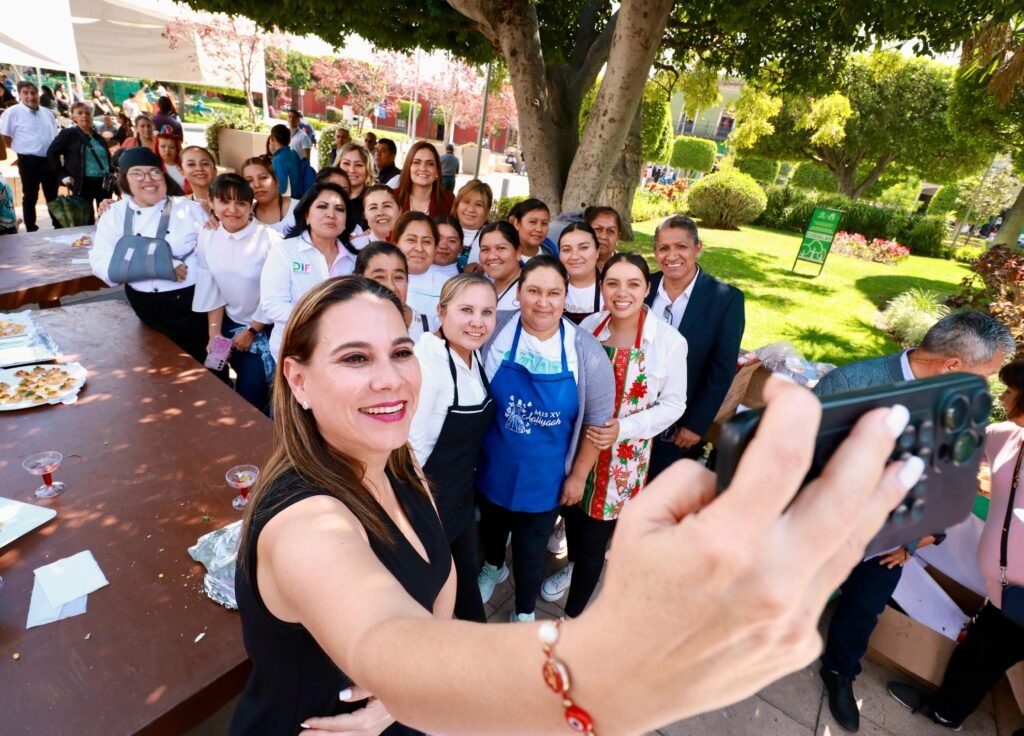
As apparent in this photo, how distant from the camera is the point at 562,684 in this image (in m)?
0.58

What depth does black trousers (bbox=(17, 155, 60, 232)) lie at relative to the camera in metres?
8.75

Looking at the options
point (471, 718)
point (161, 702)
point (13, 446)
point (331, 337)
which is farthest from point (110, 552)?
point (471, 718)

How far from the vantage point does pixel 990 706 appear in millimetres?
3131

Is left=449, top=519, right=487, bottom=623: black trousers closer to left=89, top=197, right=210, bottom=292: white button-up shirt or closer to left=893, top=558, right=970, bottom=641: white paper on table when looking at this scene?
left=893, top=558, right=970, bottom=641: white paper on table

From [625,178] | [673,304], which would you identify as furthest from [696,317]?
[625,178]

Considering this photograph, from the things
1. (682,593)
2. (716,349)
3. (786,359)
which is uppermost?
(682,593)

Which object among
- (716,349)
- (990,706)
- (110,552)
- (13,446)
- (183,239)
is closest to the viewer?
(110,552)

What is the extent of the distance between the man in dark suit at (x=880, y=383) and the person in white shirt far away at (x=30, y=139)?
10.8 metres

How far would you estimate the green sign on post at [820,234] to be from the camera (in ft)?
37.0

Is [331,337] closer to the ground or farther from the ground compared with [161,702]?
farther from the ground

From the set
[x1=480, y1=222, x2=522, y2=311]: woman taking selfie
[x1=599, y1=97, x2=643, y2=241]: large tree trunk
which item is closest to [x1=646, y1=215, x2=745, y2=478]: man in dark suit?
[x1=480, y1=222, x2=522, y2=311]: woman taking selfie

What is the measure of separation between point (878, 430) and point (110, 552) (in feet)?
8.33

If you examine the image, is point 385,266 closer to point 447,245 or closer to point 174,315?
point 447,245

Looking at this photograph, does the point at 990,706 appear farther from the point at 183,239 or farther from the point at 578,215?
the point at 183,239
